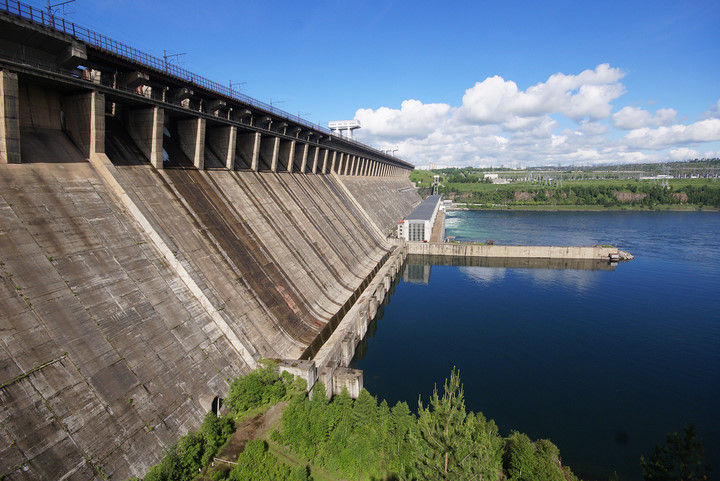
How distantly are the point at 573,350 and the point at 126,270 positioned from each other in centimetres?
3164

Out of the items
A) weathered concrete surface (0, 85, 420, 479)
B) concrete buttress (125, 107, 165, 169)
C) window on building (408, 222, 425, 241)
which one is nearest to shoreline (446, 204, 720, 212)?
window on building (408, 222, 425, 241)

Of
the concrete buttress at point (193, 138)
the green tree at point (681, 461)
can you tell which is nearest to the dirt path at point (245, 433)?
the green tree at point (681, 461)

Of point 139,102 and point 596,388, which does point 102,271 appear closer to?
point 139,102

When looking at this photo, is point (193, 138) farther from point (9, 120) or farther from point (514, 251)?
point (514, 251)

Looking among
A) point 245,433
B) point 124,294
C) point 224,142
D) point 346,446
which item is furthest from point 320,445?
point 224,142

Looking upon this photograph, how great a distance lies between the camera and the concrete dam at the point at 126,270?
1156 cm

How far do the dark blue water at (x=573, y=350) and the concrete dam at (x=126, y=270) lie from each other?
5.99m

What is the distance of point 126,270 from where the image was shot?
16.1 meters

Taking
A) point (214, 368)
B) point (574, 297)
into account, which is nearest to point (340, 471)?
point (214, 368)

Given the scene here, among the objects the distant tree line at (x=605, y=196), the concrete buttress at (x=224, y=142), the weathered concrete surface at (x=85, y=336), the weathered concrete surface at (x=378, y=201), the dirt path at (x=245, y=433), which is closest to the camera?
the weathered concrete surface at (x=85, y=336)

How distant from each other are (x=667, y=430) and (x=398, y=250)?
36.2 metres

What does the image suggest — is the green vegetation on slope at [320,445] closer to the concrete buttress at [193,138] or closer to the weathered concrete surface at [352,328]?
the weathered concrete surface at [352,328]

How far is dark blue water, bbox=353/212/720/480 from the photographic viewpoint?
20.5 meters

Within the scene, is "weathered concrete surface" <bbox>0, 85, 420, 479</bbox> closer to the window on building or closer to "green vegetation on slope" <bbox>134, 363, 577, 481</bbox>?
"green vegetation on slope" <bbox>134, 363, 577, 481</bbox>
